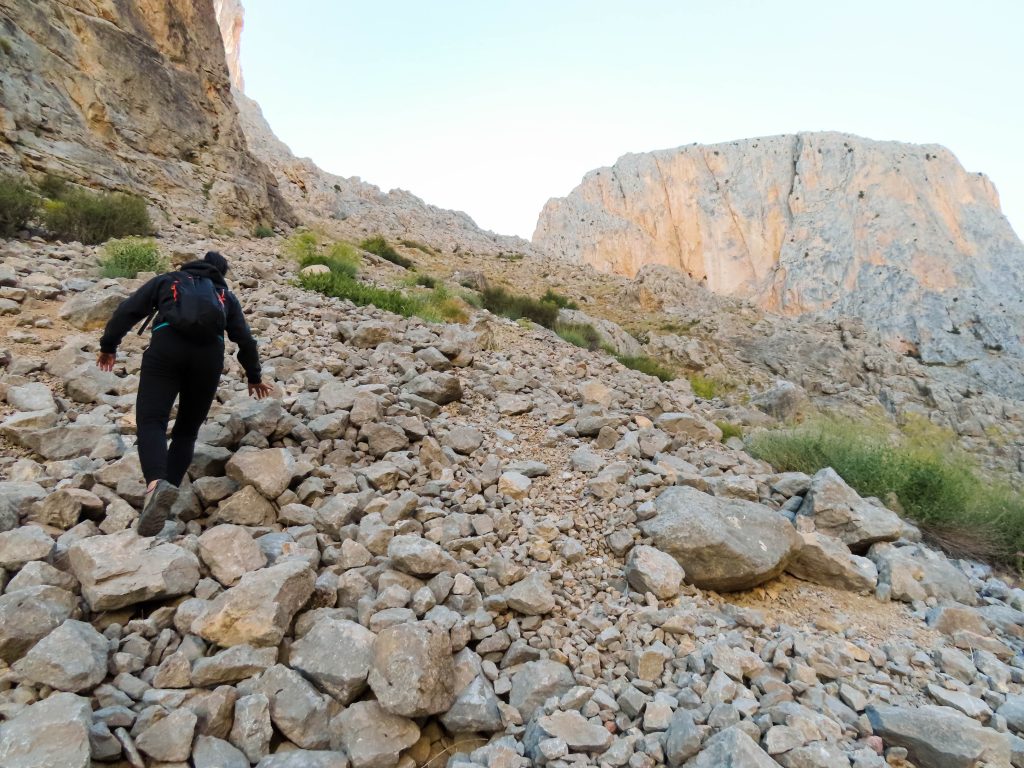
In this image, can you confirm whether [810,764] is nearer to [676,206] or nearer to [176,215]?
[176,215]

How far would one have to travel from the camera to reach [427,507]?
125 inches

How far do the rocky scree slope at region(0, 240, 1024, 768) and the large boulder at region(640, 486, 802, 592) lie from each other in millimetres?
14

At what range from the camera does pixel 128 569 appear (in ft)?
7.15

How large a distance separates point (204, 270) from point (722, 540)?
3139mm

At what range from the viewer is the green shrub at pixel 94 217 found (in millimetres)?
7367

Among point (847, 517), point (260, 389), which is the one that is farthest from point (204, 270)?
point (847, 517)

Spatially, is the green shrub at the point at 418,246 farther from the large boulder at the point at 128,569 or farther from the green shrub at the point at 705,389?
the large boulder at the point at 128,569

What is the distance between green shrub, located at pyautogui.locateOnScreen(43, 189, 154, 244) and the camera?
7.37 meters

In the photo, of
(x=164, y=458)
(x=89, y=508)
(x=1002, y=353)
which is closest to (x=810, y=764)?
(x=164, y=458)

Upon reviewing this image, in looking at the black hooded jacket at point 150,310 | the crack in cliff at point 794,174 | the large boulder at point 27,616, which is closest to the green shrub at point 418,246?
the black hooded jacket at point 150,310

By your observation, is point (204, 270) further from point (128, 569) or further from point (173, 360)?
point (128, 569)

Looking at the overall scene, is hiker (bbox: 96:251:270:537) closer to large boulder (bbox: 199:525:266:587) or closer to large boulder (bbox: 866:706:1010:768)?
large boulder (bbox: 199:525:266:587)

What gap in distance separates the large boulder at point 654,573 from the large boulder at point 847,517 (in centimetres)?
131

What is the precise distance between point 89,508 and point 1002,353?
41.8 m
